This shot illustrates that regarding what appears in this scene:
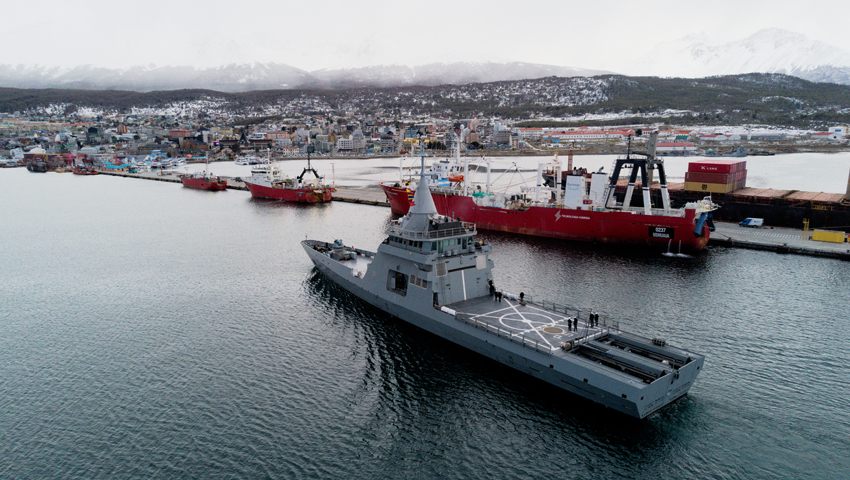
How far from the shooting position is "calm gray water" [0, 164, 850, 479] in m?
15.7

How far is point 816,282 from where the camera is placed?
105ft

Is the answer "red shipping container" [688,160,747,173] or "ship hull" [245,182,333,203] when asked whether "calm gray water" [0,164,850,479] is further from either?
"ship hull" [245,182,333,203]

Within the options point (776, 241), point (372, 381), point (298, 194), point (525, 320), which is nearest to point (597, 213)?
point (776, 241)

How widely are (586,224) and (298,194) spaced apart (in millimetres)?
47528

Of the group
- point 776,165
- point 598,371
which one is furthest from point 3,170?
point 776,165

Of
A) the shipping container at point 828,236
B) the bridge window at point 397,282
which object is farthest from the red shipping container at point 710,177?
the bridge window at point 397,282

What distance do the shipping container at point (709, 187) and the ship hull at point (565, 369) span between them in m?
42.8

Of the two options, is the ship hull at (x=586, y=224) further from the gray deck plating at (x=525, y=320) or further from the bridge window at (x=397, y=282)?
the gray deck plating at (x=525, y=320)

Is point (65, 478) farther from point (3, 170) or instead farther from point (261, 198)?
point (3, 170)

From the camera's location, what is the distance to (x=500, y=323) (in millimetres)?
21828

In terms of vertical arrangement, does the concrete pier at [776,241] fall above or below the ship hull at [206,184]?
below

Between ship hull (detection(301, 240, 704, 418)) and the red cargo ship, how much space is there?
26.8 meters

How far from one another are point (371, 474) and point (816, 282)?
112 feet

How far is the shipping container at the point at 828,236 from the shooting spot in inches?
1606
